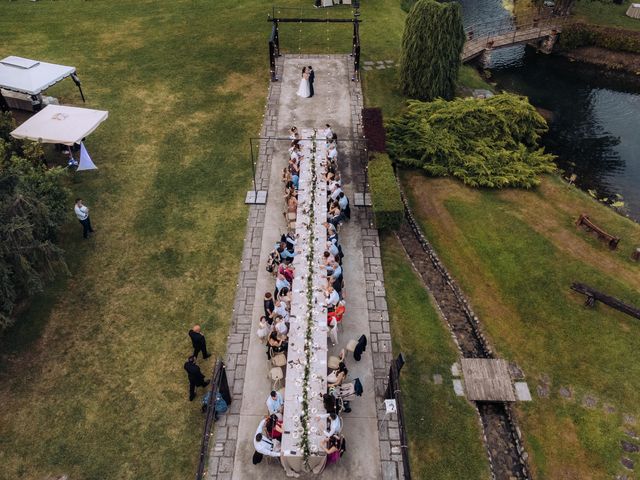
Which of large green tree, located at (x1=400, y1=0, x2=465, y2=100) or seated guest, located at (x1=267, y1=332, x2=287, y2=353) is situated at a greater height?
large green tree, located at (x1=400, y1=0, x2=465, y2=100)

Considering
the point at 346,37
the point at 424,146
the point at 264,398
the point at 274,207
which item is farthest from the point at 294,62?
the point at 264,398

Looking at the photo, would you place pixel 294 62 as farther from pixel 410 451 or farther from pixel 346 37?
pixel 410 451

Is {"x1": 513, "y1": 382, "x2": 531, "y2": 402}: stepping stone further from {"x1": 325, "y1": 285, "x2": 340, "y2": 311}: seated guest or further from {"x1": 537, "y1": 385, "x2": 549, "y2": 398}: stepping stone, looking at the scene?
{"x1": 325, "y1": 285, "x2": 340, "y2": 311}: seated guest

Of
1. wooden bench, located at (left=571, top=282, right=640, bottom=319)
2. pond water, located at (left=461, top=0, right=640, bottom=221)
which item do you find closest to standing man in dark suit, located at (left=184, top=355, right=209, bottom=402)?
wooden bench, located at (left=571, top=282, right=640, bottom=319)

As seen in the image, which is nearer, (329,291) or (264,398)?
(264,398)

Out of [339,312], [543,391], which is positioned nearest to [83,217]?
[339,312]

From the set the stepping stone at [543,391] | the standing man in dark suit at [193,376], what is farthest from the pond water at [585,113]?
the standing man in dark suit at [193,376]
